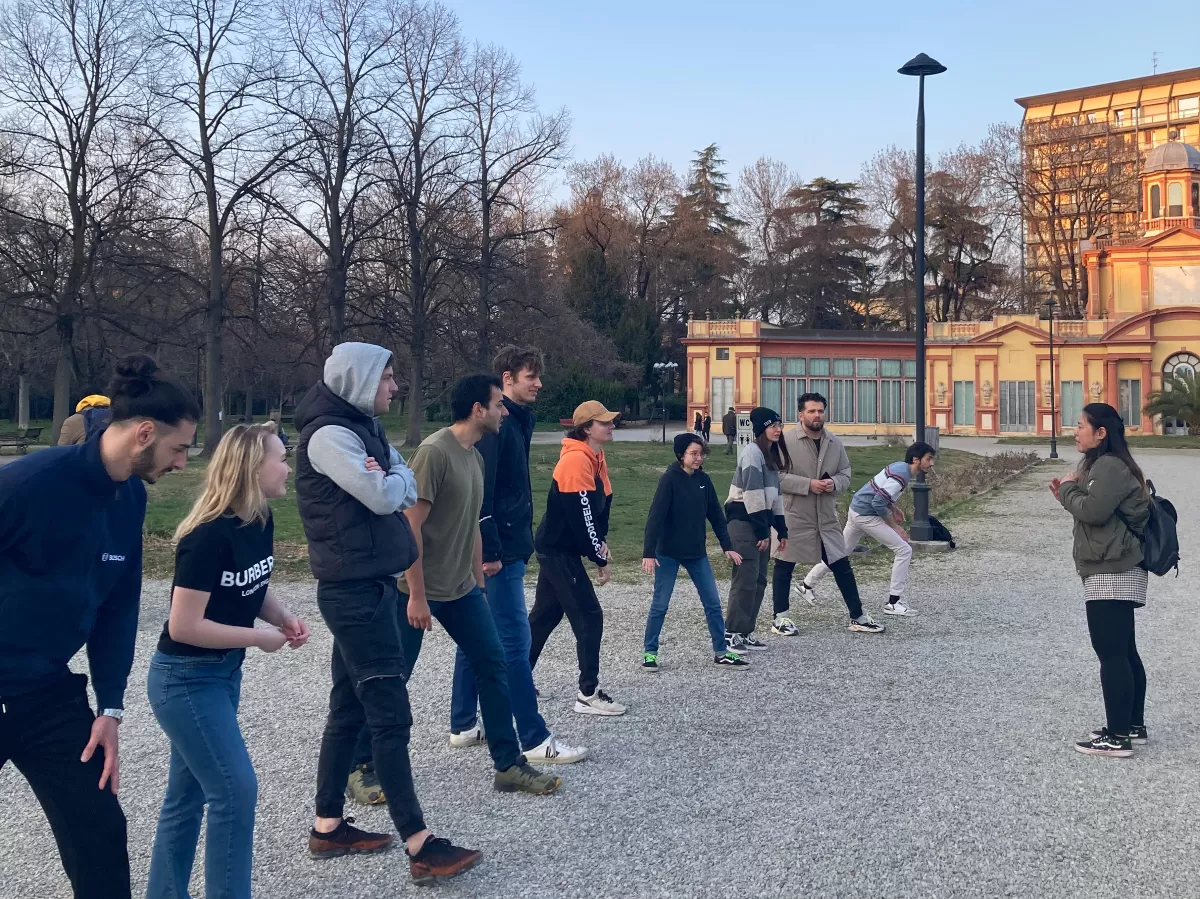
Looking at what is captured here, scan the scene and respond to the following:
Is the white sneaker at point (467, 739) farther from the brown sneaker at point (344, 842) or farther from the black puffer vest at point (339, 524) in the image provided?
the black puffer vest at point (339, 524)

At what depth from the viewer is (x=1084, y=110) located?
301 ft

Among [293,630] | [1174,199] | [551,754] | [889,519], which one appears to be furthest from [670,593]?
[1174,199]

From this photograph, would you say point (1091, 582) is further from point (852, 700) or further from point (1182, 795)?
point (852, 700)

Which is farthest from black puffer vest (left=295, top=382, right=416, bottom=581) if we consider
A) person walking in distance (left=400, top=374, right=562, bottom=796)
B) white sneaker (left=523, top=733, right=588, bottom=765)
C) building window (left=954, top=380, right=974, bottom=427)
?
building window (left=954, top=380, right=974, bottom=427)

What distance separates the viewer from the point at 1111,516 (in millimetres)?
5633

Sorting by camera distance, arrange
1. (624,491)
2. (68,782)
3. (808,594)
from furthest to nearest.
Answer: (624,491) < (808,594) < (68,782)

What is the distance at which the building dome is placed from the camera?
180 ft

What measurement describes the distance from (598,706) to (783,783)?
1.48 metres

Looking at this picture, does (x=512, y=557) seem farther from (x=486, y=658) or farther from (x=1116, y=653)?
(x=1116, y=653)

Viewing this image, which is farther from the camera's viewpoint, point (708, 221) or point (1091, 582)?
point (708, 221)

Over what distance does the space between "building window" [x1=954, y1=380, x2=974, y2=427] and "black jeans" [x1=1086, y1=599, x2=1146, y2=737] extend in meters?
51.5

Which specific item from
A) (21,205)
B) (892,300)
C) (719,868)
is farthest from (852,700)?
(892,300)

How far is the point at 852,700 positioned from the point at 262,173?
2828 centimetres

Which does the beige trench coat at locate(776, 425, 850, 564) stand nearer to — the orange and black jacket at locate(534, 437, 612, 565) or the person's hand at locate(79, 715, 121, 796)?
the orange and black jacket at locate(534, 437, 612, 565)
